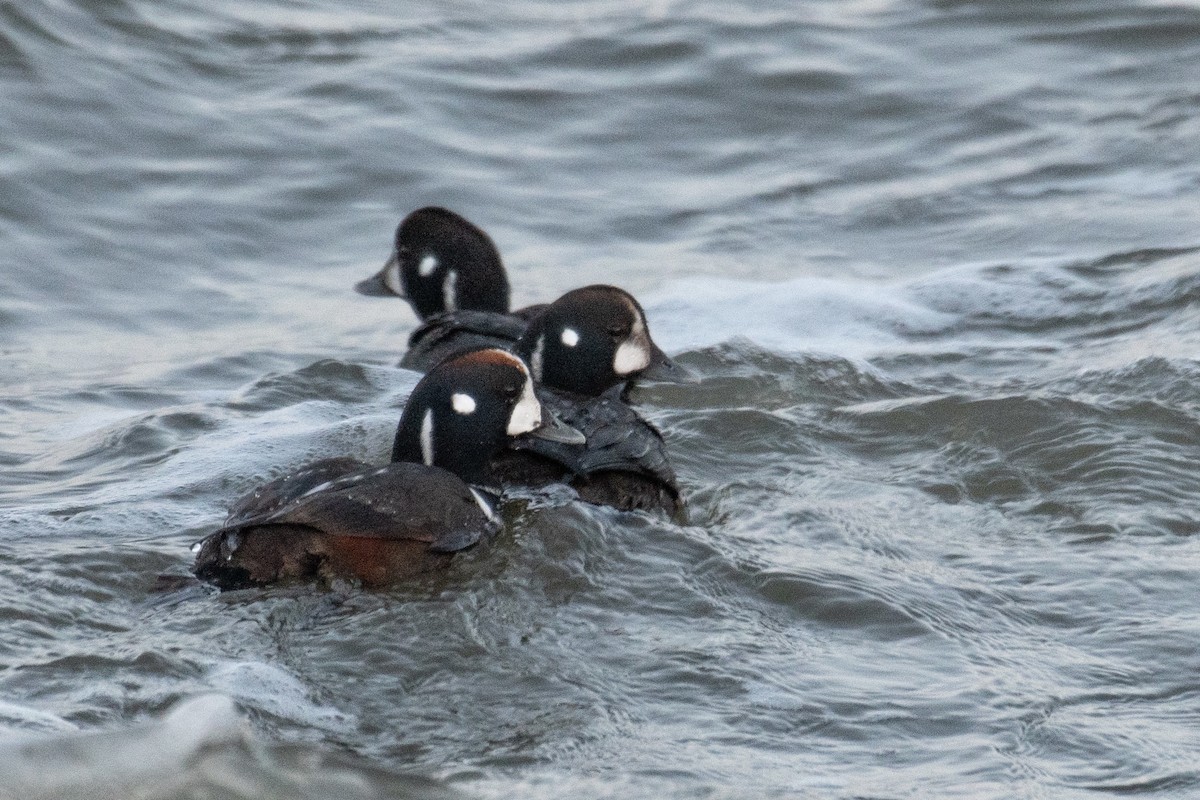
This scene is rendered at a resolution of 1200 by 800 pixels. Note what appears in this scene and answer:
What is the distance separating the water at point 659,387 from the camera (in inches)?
182

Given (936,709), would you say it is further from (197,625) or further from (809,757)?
(197,625)

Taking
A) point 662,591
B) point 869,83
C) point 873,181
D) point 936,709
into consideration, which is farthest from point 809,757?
point 869,83

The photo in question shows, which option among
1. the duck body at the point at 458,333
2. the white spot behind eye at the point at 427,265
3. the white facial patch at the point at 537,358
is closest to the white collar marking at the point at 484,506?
the white facial patch at the point at 537,358

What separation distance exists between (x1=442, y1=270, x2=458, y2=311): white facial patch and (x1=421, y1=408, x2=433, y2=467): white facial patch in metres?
2.34

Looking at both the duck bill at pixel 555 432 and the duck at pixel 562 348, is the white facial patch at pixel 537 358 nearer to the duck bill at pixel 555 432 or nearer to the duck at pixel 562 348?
the duck at pixel 562 348

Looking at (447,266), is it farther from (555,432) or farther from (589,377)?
(555,432)

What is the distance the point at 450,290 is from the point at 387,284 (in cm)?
40

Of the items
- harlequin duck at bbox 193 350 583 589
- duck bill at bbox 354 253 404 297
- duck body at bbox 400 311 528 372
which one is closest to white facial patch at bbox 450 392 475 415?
harlequin duck at bbox 193 350 583 589

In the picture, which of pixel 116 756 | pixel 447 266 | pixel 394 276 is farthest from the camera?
pixel 394 276

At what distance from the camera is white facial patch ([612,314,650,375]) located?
710 centimetres

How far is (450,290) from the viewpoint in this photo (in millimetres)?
8414

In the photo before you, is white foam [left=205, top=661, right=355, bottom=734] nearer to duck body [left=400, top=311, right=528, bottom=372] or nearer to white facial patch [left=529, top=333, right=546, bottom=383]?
white facial patch [left=529, top=333, right=546, bottom=383]

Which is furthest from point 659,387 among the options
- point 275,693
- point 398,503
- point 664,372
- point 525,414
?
point 275,693

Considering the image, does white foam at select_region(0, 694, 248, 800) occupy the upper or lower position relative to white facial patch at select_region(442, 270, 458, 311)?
lower
